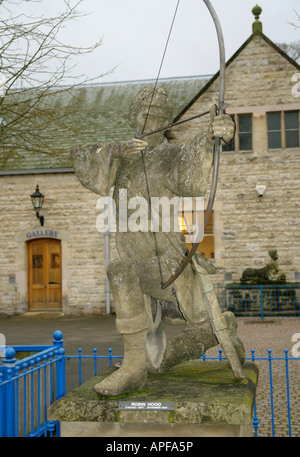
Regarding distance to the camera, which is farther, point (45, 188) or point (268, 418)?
point (45, 188)

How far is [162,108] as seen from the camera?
3.54m

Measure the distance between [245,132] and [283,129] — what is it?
1.08m

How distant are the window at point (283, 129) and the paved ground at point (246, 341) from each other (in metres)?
5.10

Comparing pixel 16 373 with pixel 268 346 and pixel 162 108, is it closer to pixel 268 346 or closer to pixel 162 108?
pixel 162 108

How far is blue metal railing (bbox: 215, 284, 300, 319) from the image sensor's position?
13383 millimetres

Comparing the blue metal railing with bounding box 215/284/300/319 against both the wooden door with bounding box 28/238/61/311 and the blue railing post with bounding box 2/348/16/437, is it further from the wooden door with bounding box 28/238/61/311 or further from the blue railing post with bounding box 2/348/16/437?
the blue railing post with bounding box 2/348/16/437

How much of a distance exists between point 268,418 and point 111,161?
11.4ft

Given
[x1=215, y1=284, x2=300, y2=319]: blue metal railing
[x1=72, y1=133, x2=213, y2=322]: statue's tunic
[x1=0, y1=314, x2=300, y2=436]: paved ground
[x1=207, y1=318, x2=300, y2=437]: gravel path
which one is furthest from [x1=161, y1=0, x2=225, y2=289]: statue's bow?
[x1=215, y1=284, x2=300, y2=319]: blue metal railing

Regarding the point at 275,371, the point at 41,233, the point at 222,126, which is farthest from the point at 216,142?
the point at 41,233

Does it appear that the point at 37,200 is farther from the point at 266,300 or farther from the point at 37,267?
the point at 266,300

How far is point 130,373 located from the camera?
3090mm

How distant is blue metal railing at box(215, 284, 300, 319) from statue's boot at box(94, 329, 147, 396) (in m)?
10.6

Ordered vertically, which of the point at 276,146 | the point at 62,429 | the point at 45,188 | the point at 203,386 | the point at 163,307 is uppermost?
the point at 276,146

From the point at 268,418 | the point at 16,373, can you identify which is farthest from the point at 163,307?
the point at 268,418
